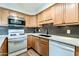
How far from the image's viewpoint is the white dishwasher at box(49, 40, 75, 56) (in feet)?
3.84

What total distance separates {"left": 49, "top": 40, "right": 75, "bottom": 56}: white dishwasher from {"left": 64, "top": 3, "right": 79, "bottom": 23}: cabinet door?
397 mm

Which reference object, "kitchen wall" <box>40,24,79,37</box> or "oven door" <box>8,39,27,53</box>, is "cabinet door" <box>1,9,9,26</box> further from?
"kitchen wall" <box>40,24,79,37</box>

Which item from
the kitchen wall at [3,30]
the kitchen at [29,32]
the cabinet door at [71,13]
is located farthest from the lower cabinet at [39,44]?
the cabinet door at [71,13]

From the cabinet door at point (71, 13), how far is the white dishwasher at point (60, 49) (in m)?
0.40

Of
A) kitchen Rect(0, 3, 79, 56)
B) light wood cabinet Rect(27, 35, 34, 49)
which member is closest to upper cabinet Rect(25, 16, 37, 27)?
kitchen Rect(0, 3, 79, 56)

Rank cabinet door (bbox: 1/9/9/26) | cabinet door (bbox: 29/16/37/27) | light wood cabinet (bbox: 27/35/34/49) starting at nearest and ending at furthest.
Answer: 1. cabinet door (bbox: 1/9/9/26)
2. cabinet door (bbox: 29/16/37/27)
3. light wood cabinet (bbox: 27/35/34/49)

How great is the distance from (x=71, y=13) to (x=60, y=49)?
555 millimetres

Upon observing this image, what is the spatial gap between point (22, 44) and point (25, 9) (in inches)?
18.5

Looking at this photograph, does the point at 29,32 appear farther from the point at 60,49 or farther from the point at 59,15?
the point at 59,15

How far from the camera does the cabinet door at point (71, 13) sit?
4.43 feet

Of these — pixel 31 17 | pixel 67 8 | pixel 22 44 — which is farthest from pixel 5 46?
pixel 67 8

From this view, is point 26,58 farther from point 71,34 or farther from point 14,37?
point 71,34

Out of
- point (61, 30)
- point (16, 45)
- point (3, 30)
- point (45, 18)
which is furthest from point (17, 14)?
point (61, 30)

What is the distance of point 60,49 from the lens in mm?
1258
